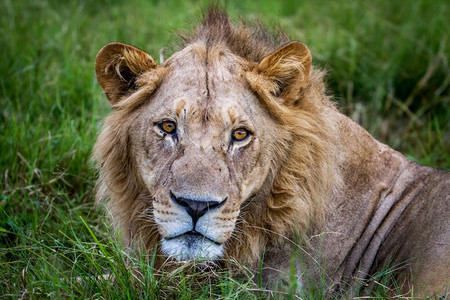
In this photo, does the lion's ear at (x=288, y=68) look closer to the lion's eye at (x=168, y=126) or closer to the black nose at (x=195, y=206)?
the lion's eye at (x=168, y=126)

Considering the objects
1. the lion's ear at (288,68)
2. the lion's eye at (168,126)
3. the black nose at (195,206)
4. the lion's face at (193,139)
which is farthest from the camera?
the lion's ear at (288,68)

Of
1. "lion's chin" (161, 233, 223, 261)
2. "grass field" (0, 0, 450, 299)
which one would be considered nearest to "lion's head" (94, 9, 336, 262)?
"lion's chin" (161, 233, 223, 261)

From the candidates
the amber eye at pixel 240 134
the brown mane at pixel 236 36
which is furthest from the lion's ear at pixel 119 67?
the amber eye at pixel 240 134

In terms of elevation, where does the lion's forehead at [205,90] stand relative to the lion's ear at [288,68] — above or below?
below

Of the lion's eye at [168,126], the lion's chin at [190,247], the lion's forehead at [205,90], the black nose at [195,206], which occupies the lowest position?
the lion's chin at [190,247]

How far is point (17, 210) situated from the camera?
477 centimetres

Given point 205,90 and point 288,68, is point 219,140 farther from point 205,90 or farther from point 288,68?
point 288,68

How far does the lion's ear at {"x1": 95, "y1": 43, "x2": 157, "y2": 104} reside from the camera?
3.77 metres

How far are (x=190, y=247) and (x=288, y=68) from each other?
1.22 meters

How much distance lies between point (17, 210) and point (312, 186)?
229 cm

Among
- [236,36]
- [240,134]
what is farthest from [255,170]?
[236,36]

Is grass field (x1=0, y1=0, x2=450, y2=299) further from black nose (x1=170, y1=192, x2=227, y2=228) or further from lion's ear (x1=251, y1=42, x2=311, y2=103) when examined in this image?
lion's ear (x1=251, y1=42, x2=311, y2=103)

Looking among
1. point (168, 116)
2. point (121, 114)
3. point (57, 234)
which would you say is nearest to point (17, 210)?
point (57, 234)

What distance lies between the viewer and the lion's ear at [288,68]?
373 centimetres
